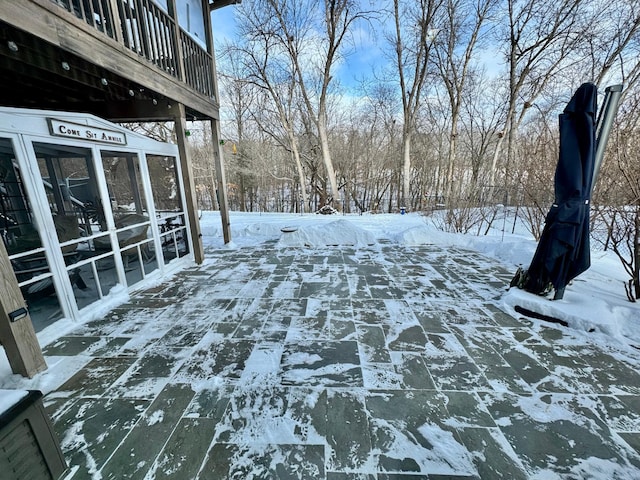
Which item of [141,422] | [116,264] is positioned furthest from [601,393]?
[116,264]

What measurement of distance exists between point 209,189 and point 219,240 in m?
10.4

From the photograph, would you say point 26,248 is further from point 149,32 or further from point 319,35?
point 319,35

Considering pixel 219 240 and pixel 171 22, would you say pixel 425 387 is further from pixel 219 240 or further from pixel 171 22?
pixel 219 240

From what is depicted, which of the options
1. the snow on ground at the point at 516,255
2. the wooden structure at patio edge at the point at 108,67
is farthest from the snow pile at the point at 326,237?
the wooden structure at patio edge at the point at 108,67

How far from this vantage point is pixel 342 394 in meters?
1.75

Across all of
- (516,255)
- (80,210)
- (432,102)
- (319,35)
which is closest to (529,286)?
(516,255)

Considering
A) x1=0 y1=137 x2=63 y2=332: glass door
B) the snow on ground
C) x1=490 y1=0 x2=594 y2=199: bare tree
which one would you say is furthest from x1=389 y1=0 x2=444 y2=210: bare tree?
x1=0 y1=137 x2=63 y2=332: glass door

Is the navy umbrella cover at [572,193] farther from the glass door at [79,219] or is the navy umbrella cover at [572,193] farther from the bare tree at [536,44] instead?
the bare tree at [536,44]

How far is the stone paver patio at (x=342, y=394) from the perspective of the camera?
1346mm

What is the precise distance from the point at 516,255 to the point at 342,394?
421cm

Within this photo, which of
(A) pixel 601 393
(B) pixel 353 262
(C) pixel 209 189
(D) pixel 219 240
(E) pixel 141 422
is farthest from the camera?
(C) pixel 209 189

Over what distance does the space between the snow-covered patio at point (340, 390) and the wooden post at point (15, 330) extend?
116 millimetres

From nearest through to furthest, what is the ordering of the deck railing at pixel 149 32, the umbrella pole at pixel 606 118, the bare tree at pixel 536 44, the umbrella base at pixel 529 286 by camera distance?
the umbrella pole at pixel 606 118, the deck railing at pixel 149 32, the umbrella base at pixel 529 286, the bare tree at pixel 536 44

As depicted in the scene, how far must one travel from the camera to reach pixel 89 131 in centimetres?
272
